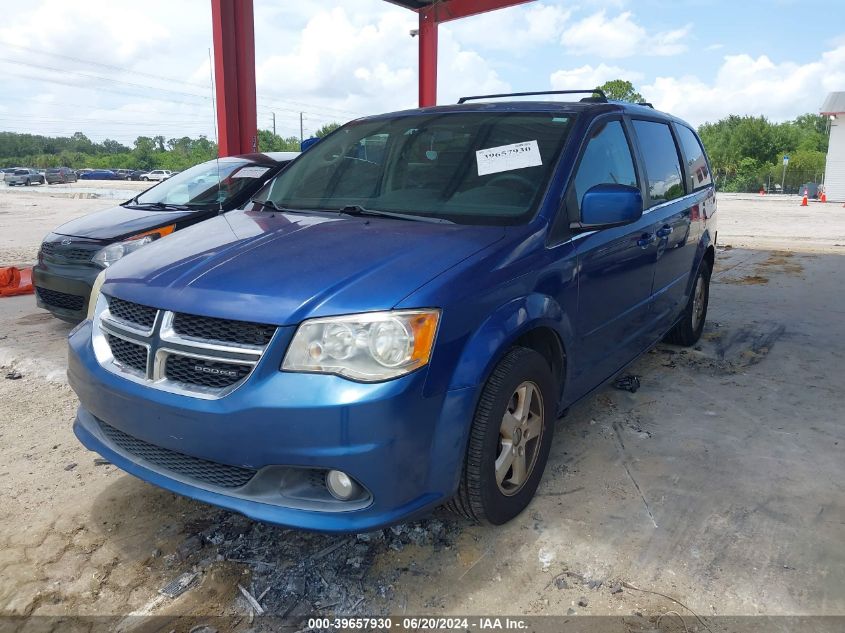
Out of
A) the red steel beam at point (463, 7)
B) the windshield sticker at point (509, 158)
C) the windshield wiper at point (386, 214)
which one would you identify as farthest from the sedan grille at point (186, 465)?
the red steel beam at point (463, 7)

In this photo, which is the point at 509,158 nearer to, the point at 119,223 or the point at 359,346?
the point at 359,346

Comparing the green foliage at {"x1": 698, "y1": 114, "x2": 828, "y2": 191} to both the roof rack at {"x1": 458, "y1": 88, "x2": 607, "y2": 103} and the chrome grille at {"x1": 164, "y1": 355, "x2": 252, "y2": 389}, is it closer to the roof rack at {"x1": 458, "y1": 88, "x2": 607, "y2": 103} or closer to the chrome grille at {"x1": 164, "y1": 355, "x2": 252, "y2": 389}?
the roof rack at {"x1": 458, "y1": 88, "x2": 607, "y2": 103}

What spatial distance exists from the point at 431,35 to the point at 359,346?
1175 cm

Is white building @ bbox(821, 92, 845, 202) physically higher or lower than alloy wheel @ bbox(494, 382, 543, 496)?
higher

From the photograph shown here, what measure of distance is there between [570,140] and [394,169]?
2.84ft

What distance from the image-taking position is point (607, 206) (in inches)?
115

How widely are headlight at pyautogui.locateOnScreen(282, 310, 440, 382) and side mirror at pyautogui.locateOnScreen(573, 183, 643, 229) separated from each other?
1182 mm

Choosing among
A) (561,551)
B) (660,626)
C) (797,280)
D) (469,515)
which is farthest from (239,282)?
(797,280)

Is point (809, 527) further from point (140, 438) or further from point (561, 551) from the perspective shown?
point (140, 438)

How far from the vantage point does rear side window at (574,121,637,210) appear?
3.10 metres

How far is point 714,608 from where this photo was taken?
2.29 metres

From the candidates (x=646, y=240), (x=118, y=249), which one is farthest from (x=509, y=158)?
(x=118, y=249)

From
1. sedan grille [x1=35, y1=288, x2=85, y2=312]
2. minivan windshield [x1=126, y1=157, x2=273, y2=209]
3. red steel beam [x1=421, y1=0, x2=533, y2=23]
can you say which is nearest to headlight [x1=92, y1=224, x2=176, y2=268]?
sedan grille [x1=35, y1=288, x2=85, y2=312]

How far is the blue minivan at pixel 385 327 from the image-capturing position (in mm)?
2109
